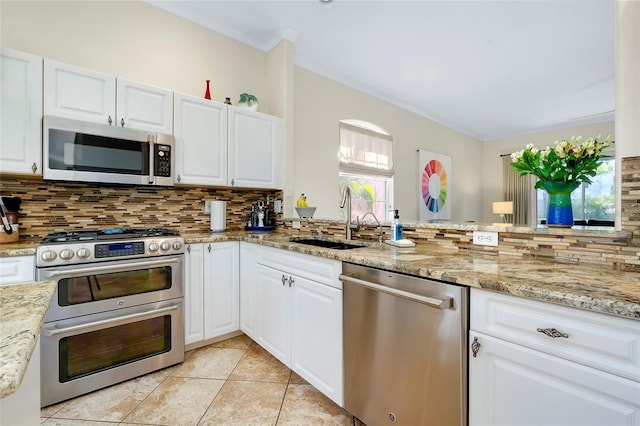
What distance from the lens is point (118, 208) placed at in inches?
93.8

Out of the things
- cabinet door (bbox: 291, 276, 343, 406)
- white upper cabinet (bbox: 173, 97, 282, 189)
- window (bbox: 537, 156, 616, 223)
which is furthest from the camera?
window (bbox: 537, 156, 616, 223)

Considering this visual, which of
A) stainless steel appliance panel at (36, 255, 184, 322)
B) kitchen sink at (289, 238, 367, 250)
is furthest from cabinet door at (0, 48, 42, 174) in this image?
kitchen sink at (289, 238, 367, 250)

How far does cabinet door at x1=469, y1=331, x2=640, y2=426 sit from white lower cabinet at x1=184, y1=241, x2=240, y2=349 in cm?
185

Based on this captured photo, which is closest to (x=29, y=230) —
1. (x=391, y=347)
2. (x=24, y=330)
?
(x=24, y=330)

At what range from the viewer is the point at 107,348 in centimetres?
182

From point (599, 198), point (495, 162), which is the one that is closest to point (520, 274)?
point (599, 198)

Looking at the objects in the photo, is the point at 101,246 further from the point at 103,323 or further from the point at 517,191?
the point at 517,191

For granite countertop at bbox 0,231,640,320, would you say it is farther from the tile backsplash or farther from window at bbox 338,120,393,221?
window at bbox 338,120,393,221

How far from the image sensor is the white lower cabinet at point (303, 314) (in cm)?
157

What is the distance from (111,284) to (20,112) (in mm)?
1177

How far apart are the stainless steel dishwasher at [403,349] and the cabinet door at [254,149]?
1642 millimetres

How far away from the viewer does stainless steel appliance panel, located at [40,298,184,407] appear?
1.64 meters

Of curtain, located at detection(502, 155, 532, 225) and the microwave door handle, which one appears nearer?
the microwave door handle

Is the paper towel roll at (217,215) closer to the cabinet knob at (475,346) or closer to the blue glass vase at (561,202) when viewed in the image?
the cabinet knob at (475,346)
